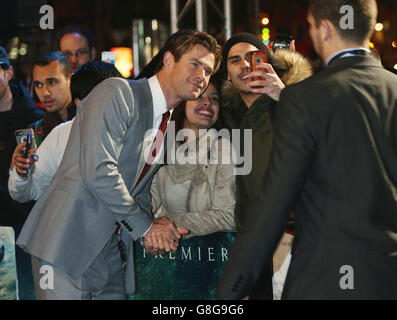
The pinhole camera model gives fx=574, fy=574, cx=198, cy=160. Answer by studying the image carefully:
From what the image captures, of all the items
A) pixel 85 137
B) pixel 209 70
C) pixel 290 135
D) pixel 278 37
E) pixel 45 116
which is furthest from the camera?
pixel 45 116

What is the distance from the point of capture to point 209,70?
3557 mm

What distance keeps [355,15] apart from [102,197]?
1.52 meters

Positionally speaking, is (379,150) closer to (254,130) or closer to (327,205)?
(327,205)

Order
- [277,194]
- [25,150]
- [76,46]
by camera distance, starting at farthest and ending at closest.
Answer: [76,46]
[25,150]
[277,194]

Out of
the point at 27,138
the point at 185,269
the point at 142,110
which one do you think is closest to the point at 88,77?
the point at 27,138

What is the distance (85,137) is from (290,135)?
44.7 inches

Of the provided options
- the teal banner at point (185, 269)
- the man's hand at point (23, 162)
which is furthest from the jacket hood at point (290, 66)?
the man's hand at point (23, 162)

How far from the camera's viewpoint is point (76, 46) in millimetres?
6062

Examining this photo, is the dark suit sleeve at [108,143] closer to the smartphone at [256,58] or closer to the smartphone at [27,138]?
the smartphone at [256,58]

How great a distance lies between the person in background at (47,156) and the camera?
3.71 meters

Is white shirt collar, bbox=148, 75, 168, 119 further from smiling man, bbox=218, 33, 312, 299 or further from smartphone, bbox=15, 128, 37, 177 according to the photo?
smartphone, bbox=15, 128, 37, 177

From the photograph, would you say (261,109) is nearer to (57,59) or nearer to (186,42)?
(186,42)

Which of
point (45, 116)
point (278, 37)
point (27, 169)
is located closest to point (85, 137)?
point (27, 169)

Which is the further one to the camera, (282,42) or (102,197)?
(282,42)
